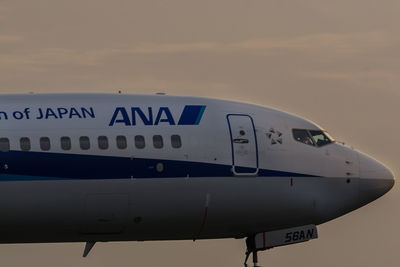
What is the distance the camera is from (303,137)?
5009 centimetres

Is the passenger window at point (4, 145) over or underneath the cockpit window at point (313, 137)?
over

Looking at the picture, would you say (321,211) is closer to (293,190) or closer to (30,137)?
(293,190)

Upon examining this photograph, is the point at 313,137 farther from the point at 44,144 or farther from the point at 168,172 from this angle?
the point at 44,144

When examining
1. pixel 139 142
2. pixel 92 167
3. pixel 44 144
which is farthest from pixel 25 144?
pixel 139 142

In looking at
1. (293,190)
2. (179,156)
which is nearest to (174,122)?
(179,156)

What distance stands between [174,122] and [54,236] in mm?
5942

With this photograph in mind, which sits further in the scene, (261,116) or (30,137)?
(261,116)

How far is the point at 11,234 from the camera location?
1860 inches

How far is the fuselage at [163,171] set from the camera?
153 ft

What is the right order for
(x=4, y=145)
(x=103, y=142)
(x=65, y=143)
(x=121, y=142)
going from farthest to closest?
(x=121, y=142)
(x=103, y=142)
(x=65, y=143)
(x=4, y=145)

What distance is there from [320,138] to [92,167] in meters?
9.20

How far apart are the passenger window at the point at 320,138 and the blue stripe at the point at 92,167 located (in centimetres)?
409

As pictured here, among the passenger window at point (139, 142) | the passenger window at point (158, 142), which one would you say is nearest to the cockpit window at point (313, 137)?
the passenger window at point (158, 142)

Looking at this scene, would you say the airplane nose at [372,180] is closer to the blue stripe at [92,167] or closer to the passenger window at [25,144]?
the blue stripe at [92,167]
